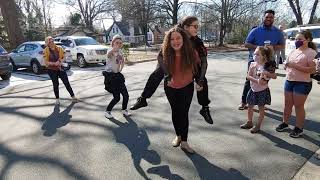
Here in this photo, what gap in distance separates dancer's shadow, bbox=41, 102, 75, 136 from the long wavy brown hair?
274 cm

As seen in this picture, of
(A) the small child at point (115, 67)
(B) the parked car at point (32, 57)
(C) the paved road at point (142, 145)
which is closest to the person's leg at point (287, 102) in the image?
(C) the paved road at point (142, 145)

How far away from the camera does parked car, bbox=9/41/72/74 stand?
16141 mm

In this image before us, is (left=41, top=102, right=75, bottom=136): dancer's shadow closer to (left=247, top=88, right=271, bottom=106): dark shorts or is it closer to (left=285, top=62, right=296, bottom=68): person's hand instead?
(left=247, top=88, right=271, bottom=106): dark shorts

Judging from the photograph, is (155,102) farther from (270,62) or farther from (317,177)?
(317,177)

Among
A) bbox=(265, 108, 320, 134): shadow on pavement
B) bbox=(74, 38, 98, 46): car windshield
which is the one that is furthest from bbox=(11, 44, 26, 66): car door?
bbox=(265, 108, 320, 134): shadow on pavement

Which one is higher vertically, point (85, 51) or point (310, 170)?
point (85, 51)

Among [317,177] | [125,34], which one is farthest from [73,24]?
[317,177]

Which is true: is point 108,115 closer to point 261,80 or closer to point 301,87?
point 261,80

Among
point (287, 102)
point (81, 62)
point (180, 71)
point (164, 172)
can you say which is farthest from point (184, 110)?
point (81, 62)

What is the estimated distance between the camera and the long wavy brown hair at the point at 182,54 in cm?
432

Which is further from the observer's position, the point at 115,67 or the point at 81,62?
the point at 81,62

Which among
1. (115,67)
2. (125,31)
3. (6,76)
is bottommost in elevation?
(6,76)

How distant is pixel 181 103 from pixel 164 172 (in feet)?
3.15

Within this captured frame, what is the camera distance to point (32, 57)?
16531 mm
